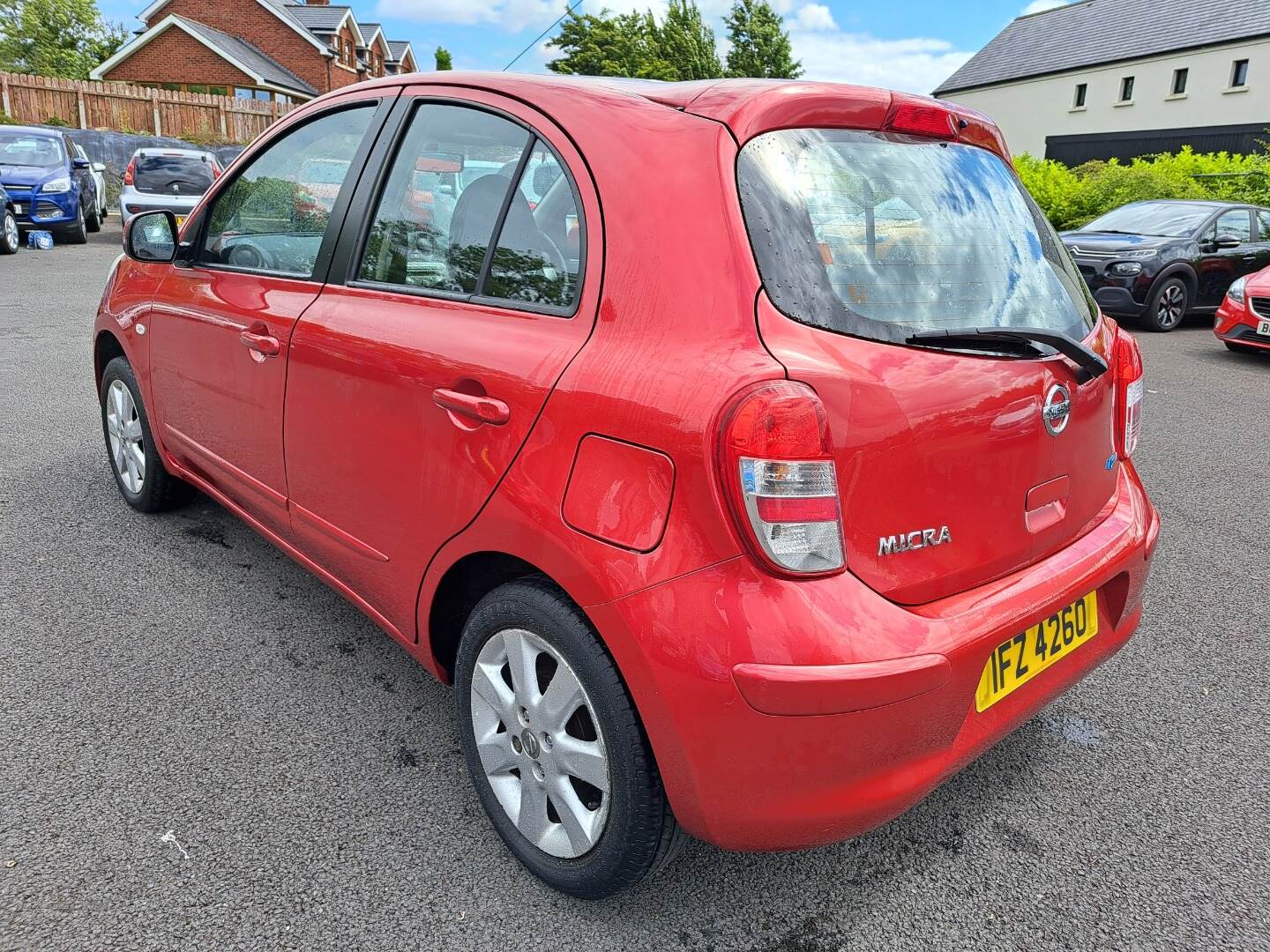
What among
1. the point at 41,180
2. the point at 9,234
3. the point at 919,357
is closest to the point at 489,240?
the point at 919,357

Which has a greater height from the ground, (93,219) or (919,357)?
(919,357)

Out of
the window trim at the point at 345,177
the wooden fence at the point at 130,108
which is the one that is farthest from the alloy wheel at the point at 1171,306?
the wooden fence at the point at 130,108

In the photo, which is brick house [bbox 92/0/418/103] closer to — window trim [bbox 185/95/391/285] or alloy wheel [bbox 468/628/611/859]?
window trim [bbox 185/95/391/285]

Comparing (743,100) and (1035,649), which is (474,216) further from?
(1035,649)

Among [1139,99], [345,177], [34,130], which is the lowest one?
[345,177]

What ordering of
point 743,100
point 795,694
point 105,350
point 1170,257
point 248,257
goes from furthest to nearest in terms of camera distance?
point 1170,257, point 105,350, point 248,257, point 743,100, point 795,694

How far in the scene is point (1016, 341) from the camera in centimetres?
194

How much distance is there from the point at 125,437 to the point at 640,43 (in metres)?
56.2

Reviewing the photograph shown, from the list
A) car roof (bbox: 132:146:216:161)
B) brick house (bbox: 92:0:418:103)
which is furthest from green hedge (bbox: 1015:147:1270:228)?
brick house (bbox: 92:0:418:103)

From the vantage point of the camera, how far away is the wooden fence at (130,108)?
26.5 metres

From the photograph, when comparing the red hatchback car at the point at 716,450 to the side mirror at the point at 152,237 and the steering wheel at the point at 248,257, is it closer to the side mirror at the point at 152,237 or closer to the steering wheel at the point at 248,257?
the steering wheel at the point at 248,257

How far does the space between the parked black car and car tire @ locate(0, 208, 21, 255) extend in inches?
583

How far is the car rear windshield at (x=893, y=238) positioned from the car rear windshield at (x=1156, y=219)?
10419mm

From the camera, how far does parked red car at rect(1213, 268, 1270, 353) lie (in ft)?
28.5
